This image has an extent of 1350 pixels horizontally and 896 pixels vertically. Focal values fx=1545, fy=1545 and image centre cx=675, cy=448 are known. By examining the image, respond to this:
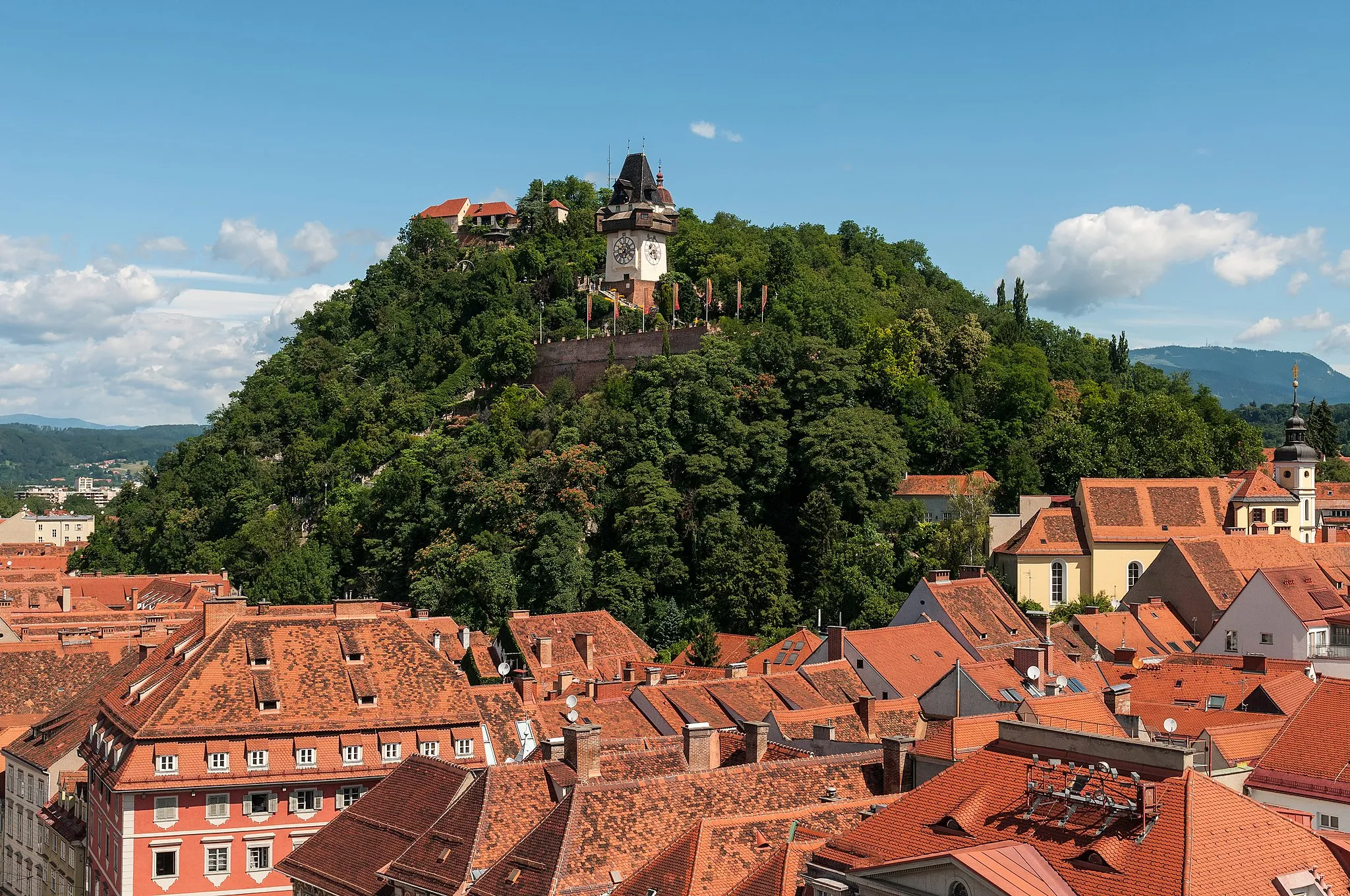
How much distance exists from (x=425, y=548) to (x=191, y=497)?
34269 millimetres

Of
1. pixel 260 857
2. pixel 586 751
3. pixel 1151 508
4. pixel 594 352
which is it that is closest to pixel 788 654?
pixel 1151 508

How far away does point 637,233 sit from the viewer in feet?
364

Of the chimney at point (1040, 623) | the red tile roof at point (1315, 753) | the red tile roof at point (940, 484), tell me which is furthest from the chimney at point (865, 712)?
the red tile roof at point (940, 484)

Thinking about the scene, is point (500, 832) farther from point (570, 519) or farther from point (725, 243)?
point (725, 243)

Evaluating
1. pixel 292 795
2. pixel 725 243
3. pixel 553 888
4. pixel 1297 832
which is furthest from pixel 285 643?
pixel 725 243

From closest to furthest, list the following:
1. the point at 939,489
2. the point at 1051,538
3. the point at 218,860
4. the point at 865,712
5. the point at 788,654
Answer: the point at 218,860, the point at 865,712, the point at 788,654, the point at 1051,538, the point at 939,489

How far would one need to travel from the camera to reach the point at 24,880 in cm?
5153

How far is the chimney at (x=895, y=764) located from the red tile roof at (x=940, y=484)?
167 ft

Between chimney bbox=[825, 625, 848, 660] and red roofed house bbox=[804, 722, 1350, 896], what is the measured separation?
3000 centimetres

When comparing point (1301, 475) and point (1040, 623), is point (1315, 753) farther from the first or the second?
Result: point (1301, 475)

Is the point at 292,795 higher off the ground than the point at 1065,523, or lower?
lower

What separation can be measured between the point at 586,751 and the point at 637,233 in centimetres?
8233

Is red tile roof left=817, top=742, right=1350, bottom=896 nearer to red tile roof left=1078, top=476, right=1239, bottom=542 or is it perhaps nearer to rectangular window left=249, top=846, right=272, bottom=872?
rectangular window left=249, top=846, right=272, bottom=872

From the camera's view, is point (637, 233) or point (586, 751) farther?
point (637, 233)
